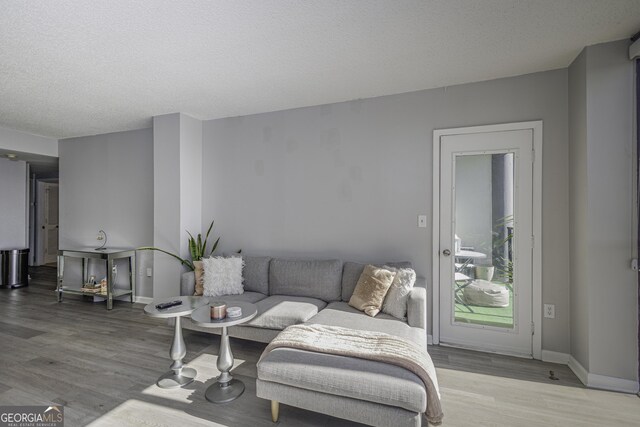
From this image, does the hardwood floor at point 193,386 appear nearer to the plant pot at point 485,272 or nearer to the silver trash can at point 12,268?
the plant pot at point 485,272

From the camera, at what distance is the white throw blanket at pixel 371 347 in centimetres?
166

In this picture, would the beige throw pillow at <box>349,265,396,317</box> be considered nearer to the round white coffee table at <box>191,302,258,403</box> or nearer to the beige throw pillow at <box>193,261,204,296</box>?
the round white coffee table at <box>191,302,258,403</box>

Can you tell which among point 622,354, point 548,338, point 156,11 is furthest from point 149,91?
point 622,354

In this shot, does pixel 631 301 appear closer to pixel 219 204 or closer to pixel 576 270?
pixel 576 270

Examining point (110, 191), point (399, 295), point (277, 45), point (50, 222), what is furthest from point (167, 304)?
point (50, 222)

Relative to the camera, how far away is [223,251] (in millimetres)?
3992

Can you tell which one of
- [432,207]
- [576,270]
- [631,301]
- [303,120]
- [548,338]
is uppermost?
[303,120]

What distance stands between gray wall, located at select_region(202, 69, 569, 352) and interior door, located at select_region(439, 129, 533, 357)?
148 millimetres

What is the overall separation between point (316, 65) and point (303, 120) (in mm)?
1015

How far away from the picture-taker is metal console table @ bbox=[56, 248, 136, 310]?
13.7 feet

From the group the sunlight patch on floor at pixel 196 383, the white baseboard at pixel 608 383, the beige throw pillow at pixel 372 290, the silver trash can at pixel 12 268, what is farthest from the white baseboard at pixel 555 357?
the silver trash can at pixel 12 268

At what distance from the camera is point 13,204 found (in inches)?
224

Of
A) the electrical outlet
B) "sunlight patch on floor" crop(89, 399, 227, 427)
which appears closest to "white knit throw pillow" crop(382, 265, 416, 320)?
the electrical outlet

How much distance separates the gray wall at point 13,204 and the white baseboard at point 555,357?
27.6 feet
